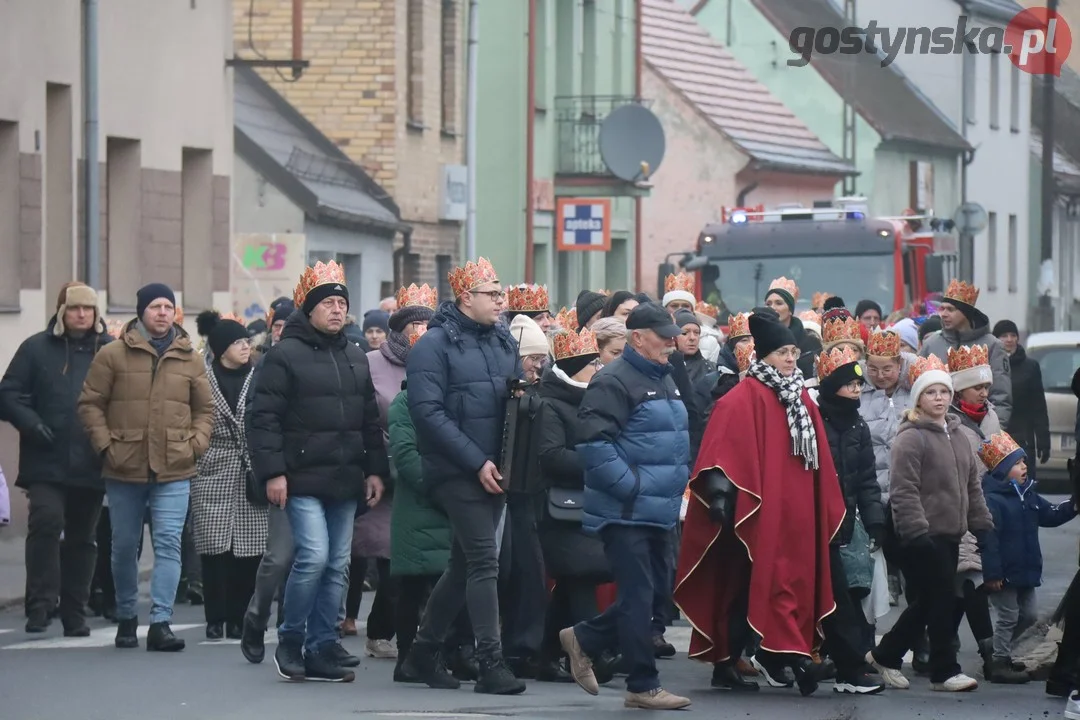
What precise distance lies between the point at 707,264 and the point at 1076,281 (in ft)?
145

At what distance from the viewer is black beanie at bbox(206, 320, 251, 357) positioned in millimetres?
12703

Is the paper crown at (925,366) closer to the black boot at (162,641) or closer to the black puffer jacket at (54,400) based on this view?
the black boot at (162,641)

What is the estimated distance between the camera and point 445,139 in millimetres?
31953

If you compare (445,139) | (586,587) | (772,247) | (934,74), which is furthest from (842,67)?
(586,587)

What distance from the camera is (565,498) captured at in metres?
10.7

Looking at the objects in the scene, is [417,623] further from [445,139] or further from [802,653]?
[445,139]

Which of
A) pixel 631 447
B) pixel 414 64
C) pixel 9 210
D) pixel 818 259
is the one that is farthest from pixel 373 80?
pixel 631 447

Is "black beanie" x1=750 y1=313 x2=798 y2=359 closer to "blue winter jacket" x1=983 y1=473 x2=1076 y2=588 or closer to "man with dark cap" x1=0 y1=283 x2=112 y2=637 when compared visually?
"blue winter jacket" x1=983 y1=473 x2=1076 y2=588

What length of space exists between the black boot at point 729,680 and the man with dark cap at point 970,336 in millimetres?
4719

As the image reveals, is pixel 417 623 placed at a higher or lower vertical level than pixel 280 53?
lower

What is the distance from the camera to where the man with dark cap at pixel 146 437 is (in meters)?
11.9

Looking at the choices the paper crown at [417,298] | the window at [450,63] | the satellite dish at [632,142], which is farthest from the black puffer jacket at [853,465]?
the window at [450,63]

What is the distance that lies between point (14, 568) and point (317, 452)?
6.30 m

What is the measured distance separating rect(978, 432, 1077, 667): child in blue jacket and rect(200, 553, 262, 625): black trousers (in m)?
3.91
